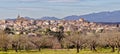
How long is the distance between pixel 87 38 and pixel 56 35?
4907 centimetres

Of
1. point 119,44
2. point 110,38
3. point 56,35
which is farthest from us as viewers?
point 56,35

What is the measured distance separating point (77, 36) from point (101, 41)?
32.1ft

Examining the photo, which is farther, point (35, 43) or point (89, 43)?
point (35, 43)

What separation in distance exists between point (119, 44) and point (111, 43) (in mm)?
4370

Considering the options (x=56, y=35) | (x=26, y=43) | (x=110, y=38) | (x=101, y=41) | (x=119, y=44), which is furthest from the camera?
(x=56, y=35)

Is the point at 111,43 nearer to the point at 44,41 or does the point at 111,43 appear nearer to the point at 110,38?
the point at 110,38

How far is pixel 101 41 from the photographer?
111438 millimetres

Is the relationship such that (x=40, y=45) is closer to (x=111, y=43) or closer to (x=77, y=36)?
(x=77, y=36)

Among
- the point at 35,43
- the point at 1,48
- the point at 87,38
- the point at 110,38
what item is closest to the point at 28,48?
the point at 35,43

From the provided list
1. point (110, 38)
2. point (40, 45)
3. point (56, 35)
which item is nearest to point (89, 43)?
point (110, 38)

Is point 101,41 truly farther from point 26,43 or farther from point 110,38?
point 26,43

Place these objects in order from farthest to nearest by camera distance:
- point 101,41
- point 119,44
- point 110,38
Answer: point 101,41, point 110,38, point 119,44

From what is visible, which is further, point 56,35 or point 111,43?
point 56,35

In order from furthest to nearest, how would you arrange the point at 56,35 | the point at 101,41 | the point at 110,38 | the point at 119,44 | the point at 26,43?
the point at 56,35
the point at 26,43
the point at 101,41
the point at 110,38
the point at 119,44
